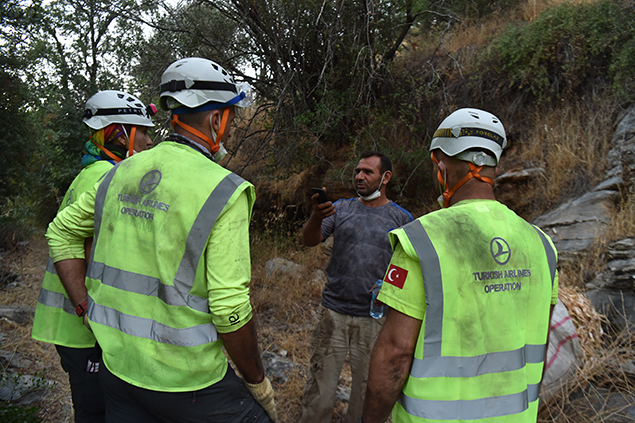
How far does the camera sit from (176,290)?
1.62m

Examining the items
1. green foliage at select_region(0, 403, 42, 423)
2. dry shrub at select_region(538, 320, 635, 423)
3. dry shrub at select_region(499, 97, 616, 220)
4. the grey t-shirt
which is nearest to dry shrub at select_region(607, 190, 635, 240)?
dry shrub at select_region(499, 97, 616, 220)

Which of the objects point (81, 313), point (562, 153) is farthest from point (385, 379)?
point (562, 153)

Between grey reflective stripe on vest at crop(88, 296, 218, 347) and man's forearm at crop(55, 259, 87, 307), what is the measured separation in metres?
0.52

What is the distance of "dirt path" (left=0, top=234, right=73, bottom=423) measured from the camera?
144 inches

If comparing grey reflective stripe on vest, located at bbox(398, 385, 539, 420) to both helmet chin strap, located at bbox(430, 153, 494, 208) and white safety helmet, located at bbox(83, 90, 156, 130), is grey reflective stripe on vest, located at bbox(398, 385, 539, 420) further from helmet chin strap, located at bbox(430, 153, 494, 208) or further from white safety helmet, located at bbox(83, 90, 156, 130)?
white safety helmet, located at bbox(83, 90, 156, 130)

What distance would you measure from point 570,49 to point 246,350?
703 centimetres

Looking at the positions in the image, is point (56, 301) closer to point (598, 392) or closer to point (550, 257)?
point (550, 257)

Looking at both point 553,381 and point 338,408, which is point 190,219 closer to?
point 338,408

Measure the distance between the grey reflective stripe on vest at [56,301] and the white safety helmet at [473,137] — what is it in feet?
7.30

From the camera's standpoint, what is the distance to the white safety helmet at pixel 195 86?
185 cm

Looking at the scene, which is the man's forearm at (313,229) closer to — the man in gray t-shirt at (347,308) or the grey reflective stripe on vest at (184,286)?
the man in gray t-shirt at (347,308)

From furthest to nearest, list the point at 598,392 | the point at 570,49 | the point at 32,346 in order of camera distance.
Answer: the point at 570,49, the point at 32,346, the point at 598,392

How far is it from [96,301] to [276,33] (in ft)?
20.8

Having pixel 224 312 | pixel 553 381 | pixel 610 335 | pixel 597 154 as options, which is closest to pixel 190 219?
pixel 224 312
